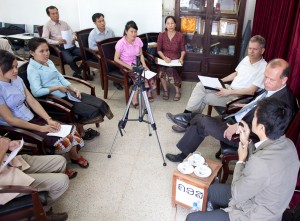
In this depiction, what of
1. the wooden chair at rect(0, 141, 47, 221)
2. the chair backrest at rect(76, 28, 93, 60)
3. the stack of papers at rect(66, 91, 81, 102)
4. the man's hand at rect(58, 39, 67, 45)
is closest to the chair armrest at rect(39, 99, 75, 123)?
the stack of papers at rect(66, 91, 81, 102)

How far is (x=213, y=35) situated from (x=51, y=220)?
349 centimetres

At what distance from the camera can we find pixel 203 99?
9.46 ft

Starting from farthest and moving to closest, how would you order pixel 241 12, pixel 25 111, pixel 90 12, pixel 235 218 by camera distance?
pixel 90 12
pixel 241 12
pixel 25 111
pixel 235 218

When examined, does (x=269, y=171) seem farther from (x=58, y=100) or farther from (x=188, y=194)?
(x=58, y=100)

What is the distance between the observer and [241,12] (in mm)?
3797

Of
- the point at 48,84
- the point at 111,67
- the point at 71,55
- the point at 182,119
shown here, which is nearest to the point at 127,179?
the point at 182,119

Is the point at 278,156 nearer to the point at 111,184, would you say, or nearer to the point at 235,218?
the point at 235,218

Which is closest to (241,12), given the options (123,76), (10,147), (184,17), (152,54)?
(184,17)

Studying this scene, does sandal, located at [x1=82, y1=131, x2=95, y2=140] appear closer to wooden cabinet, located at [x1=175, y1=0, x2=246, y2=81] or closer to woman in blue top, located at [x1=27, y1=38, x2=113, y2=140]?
woman in blue top, located at [x1=27, y1=38, x2=113, y2=140]

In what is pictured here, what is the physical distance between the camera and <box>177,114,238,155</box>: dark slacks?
6.98 ft

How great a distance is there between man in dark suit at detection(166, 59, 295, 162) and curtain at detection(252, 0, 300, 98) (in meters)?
0.12

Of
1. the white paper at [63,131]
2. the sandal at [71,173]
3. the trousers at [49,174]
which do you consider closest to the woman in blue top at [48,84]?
the white paper at [63,131]

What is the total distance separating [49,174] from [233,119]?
65.0 inches

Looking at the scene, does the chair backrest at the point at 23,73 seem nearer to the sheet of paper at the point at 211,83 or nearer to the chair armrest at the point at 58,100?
the chair armrest at the point at 58,100
